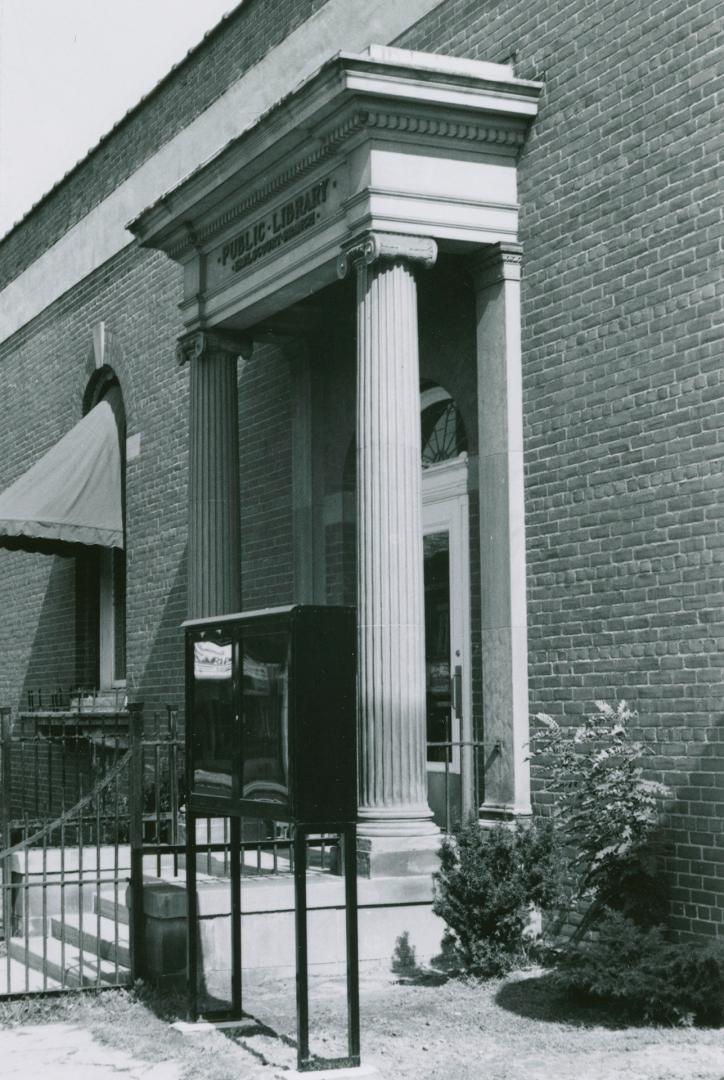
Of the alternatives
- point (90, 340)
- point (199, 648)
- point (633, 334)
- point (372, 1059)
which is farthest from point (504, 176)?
point (90, 340)

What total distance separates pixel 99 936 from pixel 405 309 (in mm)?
4538

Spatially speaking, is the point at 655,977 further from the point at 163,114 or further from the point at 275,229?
the point at 163,114

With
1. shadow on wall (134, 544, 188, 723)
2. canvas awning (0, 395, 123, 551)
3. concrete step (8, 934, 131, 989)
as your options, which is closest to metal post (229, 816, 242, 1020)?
concrete step (8, 934, 131, 989)

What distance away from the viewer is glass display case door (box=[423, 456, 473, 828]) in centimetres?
1095

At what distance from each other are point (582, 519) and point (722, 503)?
1.25 metres

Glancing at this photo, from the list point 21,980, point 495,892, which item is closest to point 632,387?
point 495,892

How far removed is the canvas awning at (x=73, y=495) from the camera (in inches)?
623

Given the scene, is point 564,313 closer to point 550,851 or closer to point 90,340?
point 550,851

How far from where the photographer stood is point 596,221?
9.50m

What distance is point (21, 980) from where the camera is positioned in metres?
9.39

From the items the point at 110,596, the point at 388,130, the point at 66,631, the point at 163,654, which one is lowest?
the point at 163,654

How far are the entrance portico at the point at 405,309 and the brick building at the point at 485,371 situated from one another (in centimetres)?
2

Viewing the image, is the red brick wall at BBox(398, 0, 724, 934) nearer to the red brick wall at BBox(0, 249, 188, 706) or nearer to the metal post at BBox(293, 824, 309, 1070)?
the metal post at BBox(293, 824, 309, 1070)

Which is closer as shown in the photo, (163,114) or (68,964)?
(68,964)
